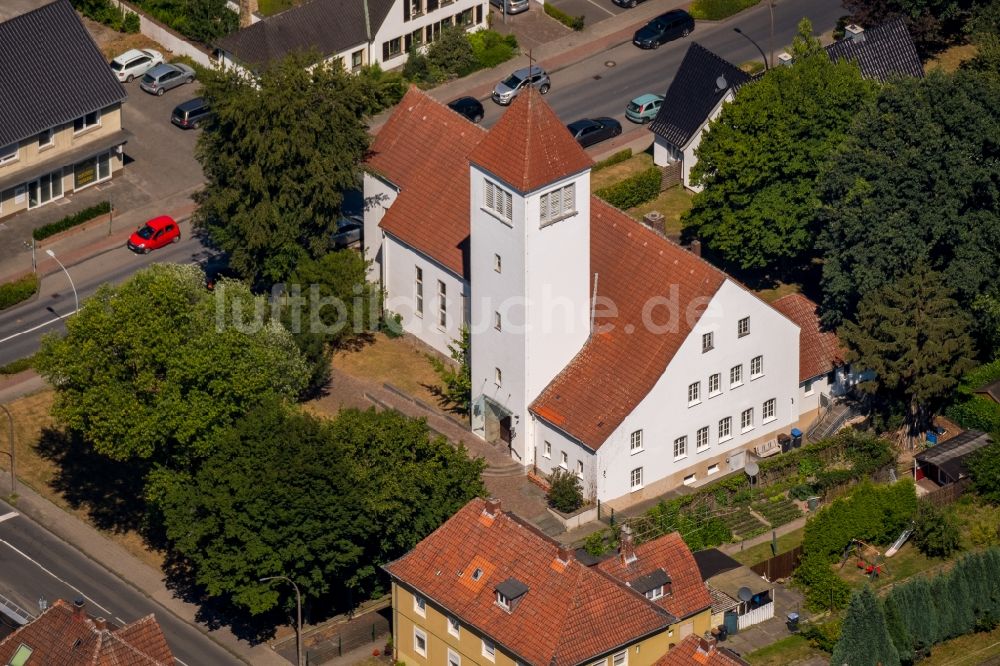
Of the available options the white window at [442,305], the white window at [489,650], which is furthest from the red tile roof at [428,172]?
the white window at [489,650]

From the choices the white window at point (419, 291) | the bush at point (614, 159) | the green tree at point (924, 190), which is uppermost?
the green tree at point (924, 190)

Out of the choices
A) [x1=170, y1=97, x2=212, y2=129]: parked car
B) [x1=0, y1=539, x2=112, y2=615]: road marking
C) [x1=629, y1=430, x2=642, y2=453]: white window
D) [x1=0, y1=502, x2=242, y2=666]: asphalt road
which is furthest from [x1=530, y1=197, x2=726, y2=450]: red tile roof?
[x1=170, y1=97, x2=212, y2=129]: parked car

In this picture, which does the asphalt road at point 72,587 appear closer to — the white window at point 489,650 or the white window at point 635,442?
the white window at point 489,650

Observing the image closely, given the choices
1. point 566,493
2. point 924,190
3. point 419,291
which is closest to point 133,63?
point 419,291

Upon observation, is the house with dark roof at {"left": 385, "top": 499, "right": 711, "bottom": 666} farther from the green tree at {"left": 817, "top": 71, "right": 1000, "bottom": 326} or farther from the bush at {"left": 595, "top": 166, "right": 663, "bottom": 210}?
the bush at {"left": 595, "top": 166, "right": 663, "bottom": 210}

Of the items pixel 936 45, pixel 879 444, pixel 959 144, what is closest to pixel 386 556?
pixel 879 444

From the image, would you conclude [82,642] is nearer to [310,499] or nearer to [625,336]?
[310,499]

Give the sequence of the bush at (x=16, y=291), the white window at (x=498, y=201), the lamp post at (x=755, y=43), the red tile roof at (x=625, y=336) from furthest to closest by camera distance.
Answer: the lamp post at (x=755, y=43)
the bush at (x=16, y=291)
the red tile roof at (x=625, y=336)
the white window at (x=498, y=201)
